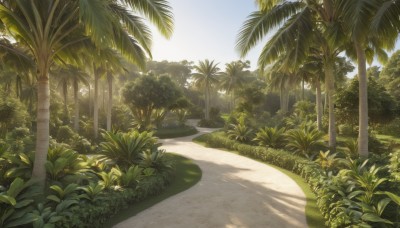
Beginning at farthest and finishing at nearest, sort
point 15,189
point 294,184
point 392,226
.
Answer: point 294,184 < point 15,189 < point 392,226

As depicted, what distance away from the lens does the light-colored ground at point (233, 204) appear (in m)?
7.32

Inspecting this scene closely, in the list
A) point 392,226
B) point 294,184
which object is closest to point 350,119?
point 294,184

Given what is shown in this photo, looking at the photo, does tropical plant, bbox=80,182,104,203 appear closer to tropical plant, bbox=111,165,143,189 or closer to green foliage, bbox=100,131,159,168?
tropical plant, bbox=111,165,143,189

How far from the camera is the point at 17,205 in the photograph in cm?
619

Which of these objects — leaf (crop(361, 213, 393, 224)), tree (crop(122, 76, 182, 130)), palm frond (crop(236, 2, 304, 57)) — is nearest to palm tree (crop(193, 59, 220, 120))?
tree (crop(122, 76, 182, 130))

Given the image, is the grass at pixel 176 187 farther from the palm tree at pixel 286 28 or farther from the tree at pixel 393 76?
the tree at pixel 393 76

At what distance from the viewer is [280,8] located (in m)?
12.3

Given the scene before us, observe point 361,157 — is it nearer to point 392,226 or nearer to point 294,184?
point 294,184

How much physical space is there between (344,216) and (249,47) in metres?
8.18

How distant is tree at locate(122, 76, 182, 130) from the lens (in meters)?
30.5

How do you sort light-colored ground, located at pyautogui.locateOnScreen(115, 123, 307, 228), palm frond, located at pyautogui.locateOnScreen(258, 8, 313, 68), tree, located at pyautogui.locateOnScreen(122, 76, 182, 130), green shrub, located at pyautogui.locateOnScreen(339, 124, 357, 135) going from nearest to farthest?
light-colored ground, located at pyautogui.locateOnScreen(115, 123, 307, 228) → palm frond, located at pyautogui.locateOnScreen(258, 8, 313, 68) → green shrub, located at pyautogui.locateOnScreen(339, 124, 357, 135) → tree, located at pyautogui.locateOnScreen(122, 76, 182, 130)

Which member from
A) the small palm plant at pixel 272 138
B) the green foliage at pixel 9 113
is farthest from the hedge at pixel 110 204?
the green foliage at pixel 9 113

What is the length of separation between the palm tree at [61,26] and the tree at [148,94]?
2114 centimetres

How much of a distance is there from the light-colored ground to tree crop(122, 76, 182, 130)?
736 inches
